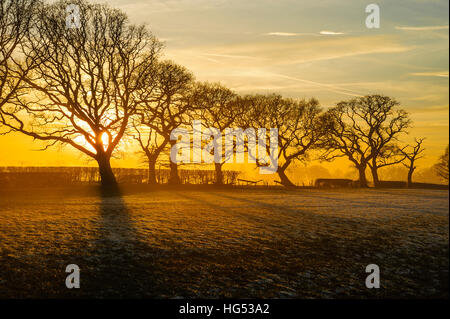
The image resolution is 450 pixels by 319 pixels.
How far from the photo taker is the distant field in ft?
28.0

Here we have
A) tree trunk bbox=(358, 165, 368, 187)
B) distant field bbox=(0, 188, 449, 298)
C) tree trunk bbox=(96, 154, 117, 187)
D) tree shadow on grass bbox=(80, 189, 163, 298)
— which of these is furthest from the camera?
tree trunk bbox=(358, 165, 368, 187)

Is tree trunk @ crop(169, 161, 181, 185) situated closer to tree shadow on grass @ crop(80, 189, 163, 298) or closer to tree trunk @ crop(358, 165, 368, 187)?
tree trunk @ crop(358, 165, 368, 187)

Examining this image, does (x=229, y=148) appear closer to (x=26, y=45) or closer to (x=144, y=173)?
(x=144, y=173)

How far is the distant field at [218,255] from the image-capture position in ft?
28.0

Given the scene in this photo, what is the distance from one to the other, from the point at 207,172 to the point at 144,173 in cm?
840

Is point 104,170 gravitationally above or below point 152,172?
above

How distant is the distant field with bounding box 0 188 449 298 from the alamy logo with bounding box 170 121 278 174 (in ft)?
100

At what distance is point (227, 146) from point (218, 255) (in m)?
41.6

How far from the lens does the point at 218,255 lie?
1067 cm

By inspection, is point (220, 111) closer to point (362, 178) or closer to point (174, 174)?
point (174, 174)

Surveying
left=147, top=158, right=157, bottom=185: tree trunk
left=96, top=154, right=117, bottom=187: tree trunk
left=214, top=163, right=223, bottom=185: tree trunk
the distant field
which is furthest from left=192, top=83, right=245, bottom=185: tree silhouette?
the distant field

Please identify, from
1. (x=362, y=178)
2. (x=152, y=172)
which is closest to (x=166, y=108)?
(x=152, y=172)

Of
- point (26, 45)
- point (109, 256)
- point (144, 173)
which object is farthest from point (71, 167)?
point (109, 256)
